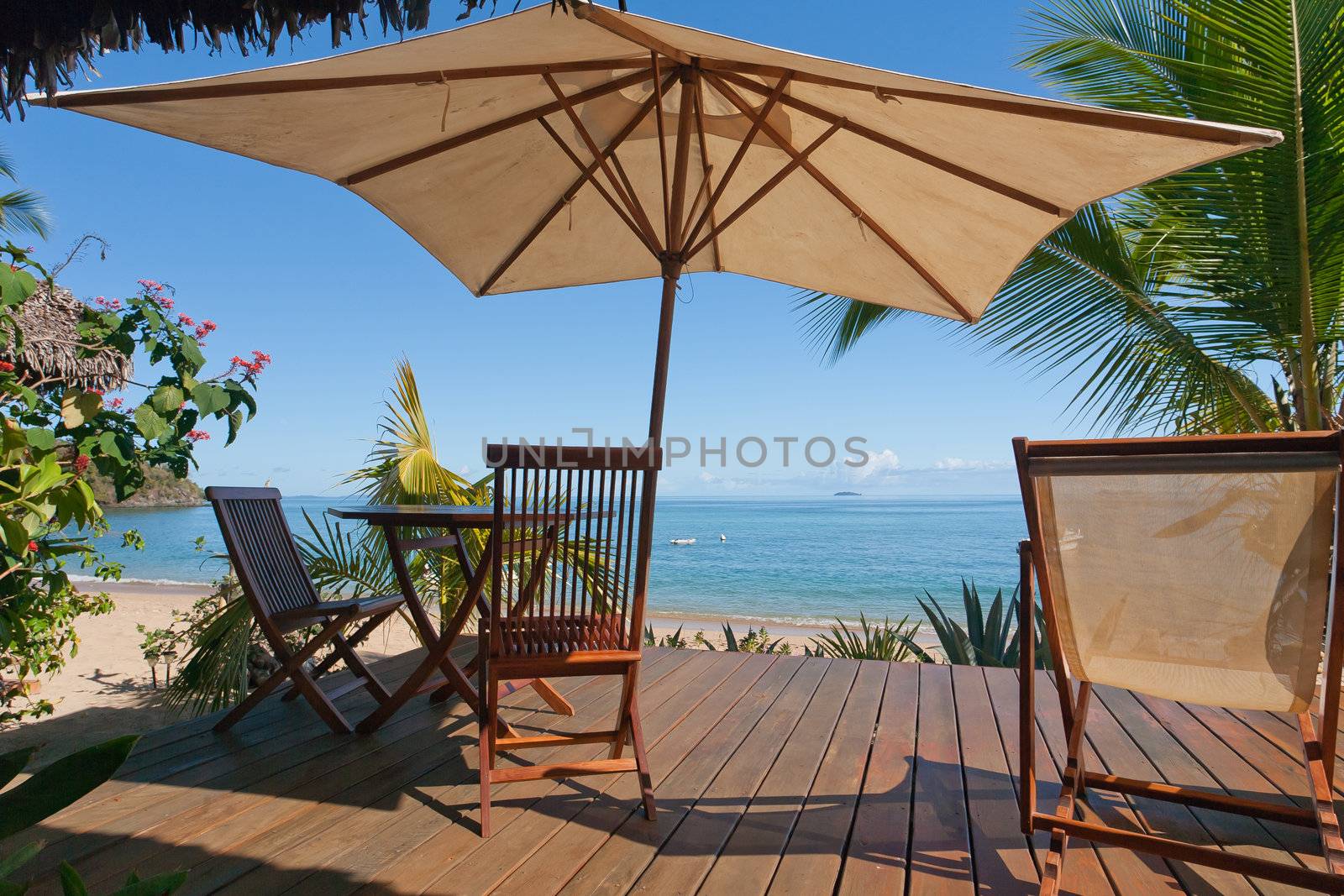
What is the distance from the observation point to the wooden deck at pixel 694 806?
1.95 meters

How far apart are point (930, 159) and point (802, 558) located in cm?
2785

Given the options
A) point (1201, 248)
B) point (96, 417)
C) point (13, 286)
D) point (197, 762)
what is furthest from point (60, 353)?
point (1201, 248)

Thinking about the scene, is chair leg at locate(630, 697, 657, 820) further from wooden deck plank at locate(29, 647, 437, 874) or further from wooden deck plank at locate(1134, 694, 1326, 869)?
wooden deck plank at locate(1134, 694, 1326, 869)

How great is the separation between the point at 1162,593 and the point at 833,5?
3466 cm

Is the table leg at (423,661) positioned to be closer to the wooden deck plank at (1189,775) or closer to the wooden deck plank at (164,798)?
the wooden deck plank at (164,798)

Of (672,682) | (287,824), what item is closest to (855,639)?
(672,682)

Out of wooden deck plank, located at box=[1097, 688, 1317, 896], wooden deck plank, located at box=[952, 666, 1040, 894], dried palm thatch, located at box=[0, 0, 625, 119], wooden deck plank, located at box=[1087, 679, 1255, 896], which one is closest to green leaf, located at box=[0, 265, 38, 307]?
dried palm thatch, located at box=[0, 0, 625, 119]

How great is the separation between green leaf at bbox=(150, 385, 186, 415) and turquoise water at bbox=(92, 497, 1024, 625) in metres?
10.0

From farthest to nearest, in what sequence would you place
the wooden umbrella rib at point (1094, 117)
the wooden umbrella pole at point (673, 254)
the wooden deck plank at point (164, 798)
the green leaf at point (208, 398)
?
the green leaf at point (208, 398) → the wooden umbrella pole at point (673, 254) → the wooden umbrella rib at point (1094, 117) → the wooden deck plank at point (164, 798)

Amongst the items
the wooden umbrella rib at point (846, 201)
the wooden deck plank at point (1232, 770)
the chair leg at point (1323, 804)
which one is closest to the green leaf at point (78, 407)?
the wooden umbrella rib at point (846, 201)

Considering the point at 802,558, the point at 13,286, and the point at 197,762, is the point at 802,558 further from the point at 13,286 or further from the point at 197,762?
the point at 13,286

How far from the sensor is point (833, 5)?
3103 centimetres

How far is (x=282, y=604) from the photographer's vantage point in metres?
3.15

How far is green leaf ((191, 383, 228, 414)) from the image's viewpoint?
3561mm
